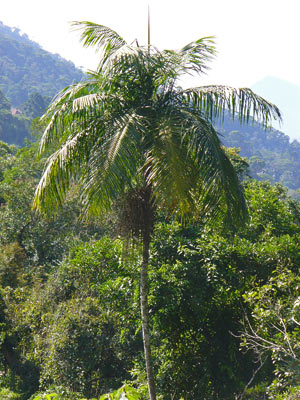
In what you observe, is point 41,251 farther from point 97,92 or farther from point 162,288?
point 97,92

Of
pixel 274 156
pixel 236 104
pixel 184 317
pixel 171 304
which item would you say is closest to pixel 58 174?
pixel 236 104

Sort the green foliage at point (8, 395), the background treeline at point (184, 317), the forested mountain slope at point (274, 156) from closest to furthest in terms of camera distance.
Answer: the background treeline at point (184, 317)
the green foliage at point (8, 395)
the forested mountain slope at point (274, 156)

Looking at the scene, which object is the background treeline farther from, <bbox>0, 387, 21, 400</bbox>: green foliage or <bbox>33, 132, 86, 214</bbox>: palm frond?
<bbox>33, 132, 86, 214</bbox>: palm frond

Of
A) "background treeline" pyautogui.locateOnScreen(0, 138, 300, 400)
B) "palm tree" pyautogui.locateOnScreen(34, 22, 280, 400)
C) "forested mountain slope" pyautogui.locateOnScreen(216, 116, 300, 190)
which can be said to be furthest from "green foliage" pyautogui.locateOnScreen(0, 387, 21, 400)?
"forested mountain slope" pyautogui.locateOnScreen(216, 116, 300, 190)

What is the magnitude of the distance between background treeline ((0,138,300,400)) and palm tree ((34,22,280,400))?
28.8 inches

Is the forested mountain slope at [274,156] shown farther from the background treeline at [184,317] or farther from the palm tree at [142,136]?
the palm tree at [142,136]

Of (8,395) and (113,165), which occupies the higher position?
(113,165)

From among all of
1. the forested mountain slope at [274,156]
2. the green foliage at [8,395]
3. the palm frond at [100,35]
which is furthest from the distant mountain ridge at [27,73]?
the palm frond at [100,35]

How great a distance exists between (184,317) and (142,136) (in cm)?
394

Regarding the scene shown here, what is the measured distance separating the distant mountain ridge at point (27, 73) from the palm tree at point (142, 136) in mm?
122444

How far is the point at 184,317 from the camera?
24.3 feet

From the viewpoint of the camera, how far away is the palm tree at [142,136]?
4461mm

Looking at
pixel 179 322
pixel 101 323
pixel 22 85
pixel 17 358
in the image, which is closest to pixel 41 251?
pixel 17 358

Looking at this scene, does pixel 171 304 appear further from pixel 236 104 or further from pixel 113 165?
pixel 236 104
